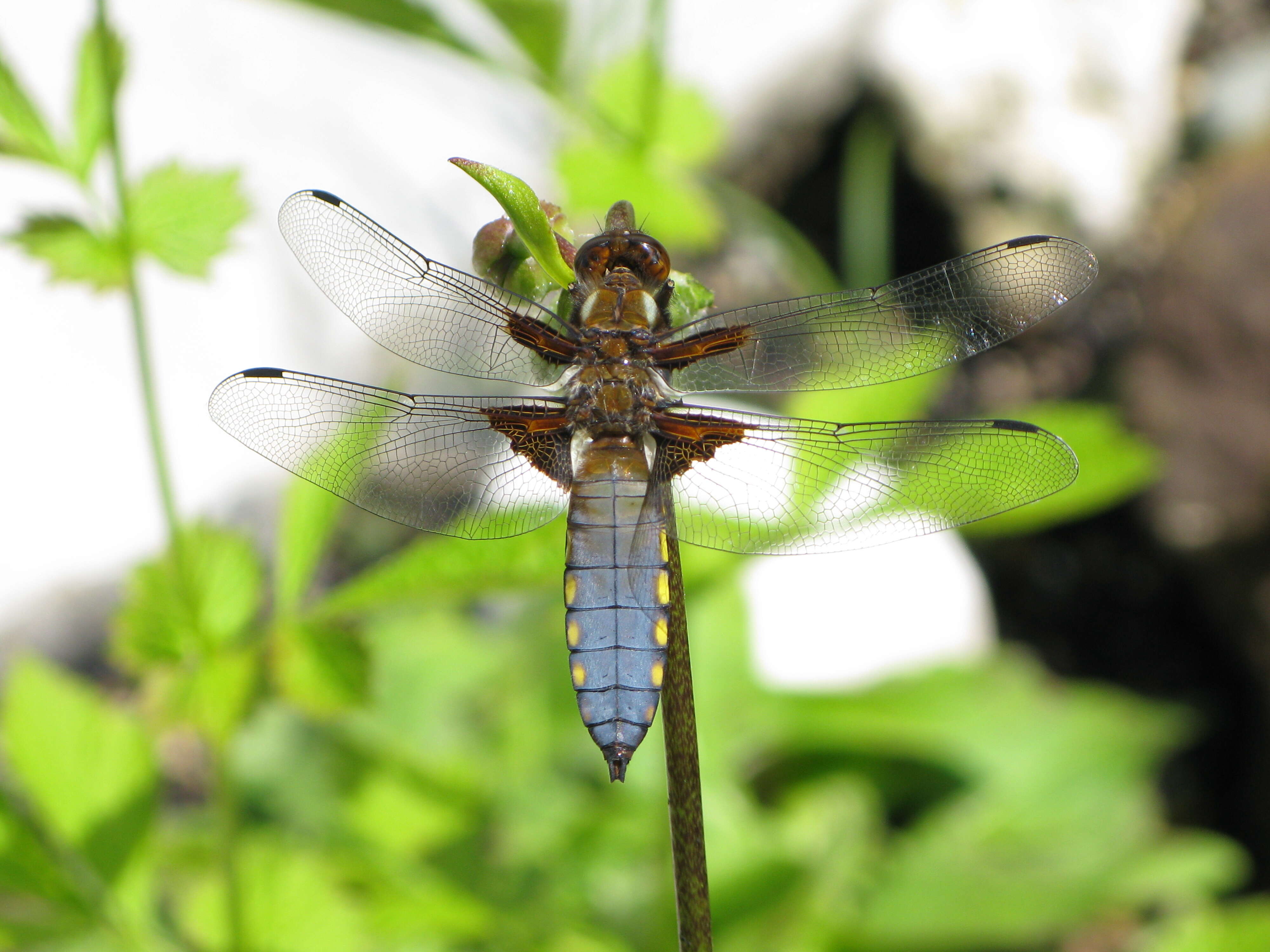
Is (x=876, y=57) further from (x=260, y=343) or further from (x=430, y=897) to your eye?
(x=430, y=897)

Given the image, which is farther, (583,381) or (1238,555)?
(1238,555)

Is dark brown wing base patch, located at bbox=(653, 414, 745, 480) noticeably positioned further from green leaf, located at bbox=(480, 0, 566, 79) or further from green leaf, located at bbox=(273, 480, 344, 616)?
green leaf, located at bbox=(480, 0, 566, 79)

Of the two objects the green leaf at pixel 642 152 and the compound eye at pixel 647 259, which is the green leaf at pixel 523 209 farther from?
the green leaf at pixel 642 152

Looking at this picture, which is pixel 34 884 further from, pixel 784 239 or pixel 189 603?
pixel 784 239

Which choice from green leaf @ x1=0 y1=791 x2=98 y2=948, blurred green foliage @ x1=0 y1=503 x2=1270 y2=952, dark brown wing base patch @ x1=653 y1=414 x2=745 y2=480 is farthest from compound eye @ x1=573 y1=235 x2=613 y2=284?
green leaf @ x1=0 y1=791 x2=98 y2=948

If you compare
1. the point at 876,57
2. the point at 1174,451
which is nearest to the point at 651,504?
the point at 1174,451

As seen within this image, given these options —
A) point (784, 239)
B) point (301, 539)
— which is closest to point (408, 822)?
point (301, 539)

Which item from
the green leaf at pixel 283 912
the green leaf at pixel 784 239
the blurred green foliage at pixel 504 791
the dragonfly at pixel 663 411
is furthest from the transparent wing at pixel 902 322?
the green leaf at pixel 784 239
